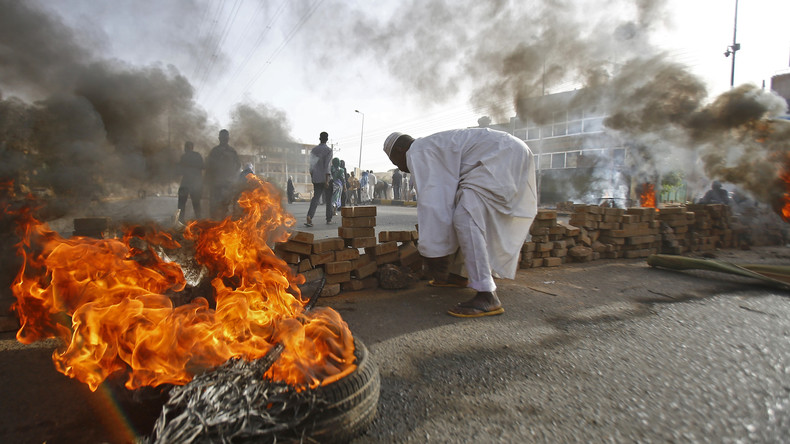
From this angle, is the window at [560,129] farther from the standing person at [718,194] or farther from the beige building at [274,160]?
the beige building at [274,160]

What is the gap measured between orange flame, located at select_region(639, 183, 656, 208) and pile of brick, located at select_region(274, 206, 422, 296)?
15165 mm

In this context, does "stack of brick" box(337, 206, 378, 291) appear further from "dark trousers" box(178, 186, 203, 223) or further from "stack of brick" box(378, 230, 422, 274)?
"dark trousers" box(178, 186, 203, 223)

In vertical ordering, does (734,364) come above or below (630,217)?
below

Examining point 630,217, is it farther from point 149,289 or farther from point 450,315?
point 149,289

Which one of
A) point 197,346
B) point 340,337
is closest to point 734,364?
point 340,337

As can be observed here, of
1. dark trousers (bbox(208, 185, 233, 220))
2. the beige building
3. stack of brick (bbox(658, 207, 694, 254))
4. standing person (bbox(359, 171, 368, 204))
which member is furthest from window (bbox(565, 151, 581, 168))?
dark trousers (bbox(208, 185, 233, 220))

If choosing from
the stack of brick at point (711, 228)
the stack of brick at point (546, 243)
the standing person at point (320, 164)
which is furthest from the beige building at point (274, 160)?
the stack of brick at point (711, 228)

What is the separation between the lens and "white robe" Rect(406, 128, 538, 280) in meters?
3.52

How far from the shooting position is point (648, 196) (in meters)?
16.1

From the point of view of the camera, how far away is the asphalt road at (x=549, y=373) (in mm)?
1714

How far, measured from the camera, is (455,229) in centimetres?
362

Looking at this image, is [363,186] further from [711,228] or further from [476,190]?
[476,190]

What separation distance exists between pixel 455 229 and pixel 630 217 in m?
4.20

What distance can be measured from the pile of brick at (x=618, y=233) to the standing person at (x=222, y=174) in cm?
380
